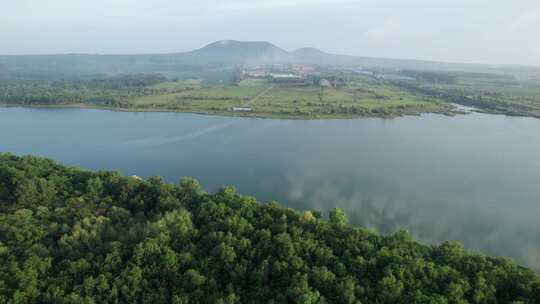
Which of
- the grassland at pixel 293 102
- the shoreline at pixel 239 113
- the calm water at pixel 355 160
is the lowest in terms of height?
the calm water at pixel 355 160

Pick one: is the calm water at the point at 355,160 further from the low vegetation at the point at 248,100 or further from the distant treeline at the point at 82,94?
the distant treeline at the point at 82,94

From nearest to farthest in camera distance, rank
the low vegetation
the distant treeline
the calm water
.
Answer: the calm water → the low vegetation → the distant treeline

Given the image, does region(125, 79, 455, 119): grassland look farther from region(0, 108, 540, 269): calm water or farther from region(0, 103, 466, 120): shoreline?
region(0, 108, 540, 269): calm water

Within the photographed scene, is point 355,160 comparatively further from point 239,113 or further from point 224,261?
point 239,113

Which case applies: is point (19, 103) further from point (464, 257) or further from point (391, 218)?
point (464, 257)

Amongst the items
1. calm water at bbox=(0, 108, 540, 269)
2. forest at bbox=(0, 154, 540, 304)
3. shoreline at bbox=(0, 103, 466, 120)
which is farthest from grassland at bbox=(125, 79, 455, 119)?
forest at bbox=(0, 154, 540, 304)

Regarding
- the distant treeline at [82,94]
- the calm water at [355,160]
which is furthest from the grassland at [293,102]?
the distant treeline at [82,94]

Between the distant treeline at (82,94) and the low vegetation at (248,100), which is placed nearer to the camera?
the low vegetation at (248,100)
